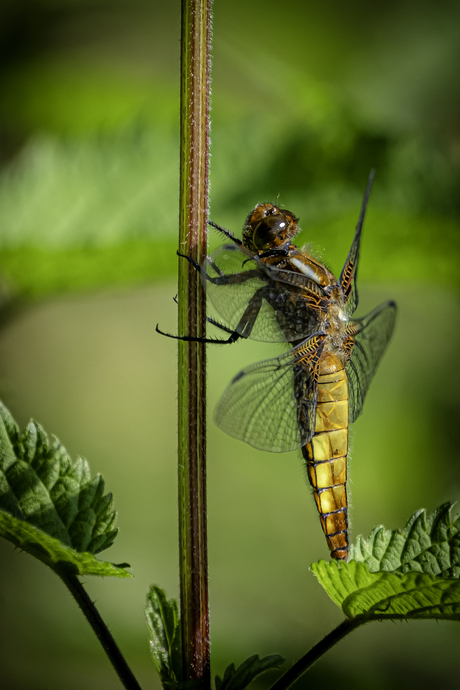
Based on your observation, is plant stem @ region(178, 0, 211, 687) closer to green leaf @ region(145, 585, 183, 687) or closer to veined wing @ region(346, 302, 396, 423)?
green leaf @ region(145, 585, 183, 687)

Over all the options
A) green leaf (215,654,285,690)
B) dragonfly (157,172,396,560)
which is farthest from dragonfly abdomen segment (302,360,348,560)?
green leaf (215,654,285,690)

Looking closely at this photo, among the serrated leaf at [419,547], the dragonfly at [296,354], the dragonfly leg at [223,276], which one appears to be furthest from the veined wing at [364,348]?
the serrated leaf at [419,547]

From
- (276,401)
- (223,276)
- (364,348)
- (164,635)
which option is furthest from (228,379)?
(164,635)

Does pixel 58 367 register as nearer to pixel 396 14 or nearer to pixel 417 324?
pixel 417 324

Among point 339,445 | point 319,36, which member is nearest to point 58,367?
point 339,445

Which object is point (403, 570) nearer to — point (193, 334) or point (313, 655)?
point (313, 655)

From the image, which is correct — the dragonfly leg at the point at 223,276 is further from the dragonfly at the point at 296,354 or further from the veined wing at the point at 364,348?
the veined wing at the point at 364,348

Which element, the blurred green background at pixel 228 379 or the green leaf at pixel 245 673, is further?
the blurred green background at pixel 228 379
